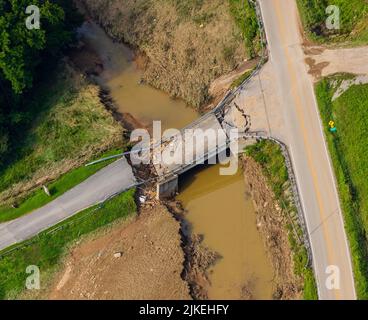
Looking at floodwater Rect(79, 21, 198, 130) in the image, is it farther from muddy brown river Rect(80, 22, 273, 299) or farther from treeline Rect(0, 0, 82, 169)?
treeline Rect(0, 0, 82, 169)

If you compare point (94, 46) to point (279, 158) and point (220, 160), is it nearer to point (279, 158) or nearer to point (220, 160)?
point (220, 160)

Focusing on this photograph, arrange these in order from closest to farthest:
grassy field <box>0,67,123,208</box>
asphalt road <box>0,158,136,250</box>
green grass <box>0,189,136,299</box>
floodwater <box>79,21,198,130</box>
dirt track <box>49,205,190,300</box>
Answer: dirt track <box>49,205,190,300</box> → green grass <box>0,189,136,299</box> → asphalt road <box>0,158,136,250</box> → grassy field <box>0,67,123,208</box> → floodwater <box>79,21,198,130</box>

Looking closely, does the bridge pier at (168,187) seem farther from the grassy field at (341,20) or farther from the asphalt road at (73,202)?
the grassy field at (341,20)

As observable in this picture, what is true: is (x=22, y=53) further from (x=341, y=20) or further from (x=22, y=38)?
(x=341, y=20)

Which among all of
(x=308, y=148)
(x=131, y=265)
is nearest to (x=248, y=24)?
(x=308, y=148)

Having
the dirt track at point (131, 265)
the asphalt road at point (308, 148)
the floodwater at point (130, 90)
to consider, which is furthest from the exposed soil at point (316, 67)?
the dirt track at point (131, 265)

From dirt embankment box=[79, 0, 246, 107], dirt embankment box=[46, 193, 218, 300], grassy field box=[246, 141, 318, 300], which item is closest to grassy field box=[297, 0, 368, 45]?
dirt embankment box=[79, 0, 246, 107]
